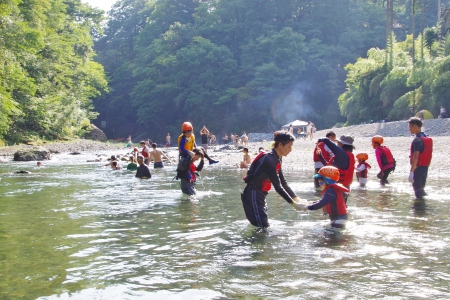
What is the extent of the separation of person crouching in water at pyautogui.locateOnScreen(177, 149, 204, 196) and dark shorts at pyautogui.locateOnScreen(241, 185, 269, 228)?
3.61 meters

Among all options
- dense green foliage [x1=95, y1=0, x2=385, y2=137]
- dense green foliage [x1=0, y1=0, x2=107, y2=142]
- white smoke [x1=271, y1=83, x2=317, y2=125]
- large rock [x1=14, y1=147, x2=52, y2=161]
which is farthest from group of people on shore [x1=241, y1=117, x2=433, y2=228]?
white smoke [x1=271, y1=83, x2=317, y2=125]

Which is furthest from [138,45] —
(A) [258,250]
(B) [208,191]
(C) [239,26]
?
(A) [258,250]

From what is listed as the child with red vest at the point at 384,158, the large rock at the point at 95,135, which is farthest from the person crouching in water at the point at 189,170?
the large rock at the point at 95,135

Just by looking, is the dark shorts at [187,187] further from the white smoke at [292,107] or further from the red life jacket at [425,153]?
the white smoke at [292,107]

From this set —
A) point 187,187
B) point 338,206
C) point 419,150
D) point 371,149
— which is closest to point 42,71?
point 371,149

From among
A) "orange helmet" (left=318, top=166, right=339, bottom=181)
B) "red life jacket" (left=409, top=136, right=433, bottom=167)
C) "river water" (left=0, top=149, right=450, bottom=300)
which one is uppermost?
"red life jacket" (left=409, top=136, right=433, bottom=167)

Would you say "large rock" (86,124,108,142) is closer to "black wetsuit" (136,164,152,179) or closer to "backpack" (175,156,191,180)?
"black wetsuit" (136,164,152,179)

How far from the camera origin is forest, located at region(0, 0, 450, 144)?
44156 millimetres

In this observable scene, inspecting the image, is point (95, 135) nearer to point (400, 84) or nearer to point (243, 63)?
point (243, 63)

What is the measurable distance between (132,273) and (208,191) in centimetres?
784

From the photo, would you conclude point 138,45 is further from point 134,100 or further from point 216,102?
point 216,102

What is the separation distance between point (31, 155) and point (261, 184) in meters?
25.6

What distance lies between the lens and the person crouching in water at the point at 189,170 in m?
11.2

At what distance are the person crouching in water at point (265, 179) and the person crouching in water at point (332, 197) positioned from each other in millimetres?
451
